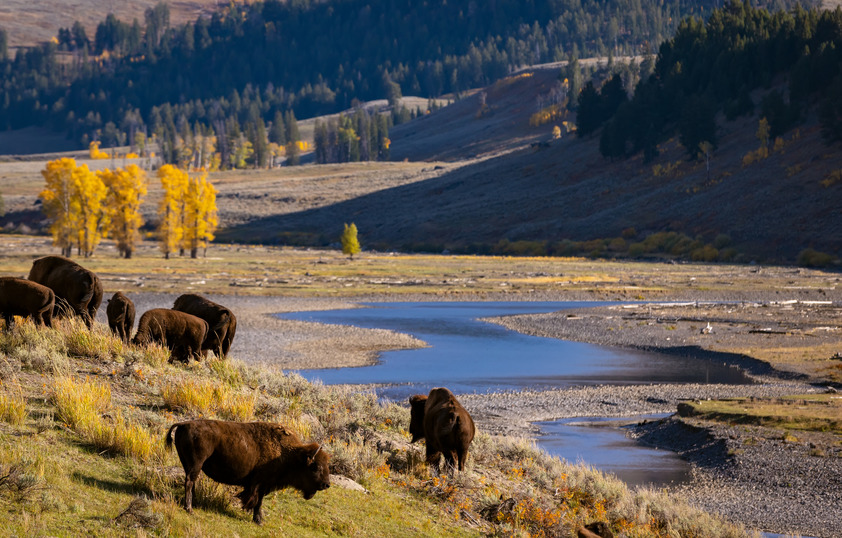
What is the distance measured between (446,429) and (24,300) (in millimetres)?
6853

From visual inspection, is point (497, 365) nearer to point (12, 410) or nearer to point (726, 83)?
point (12, 410)

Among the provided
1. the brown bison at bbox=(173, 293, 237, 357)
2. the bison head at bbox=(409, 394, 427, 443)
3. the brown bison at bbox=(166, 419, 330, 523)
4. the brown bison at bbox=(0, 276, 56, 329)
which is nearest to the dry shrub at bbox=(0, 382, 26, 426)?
the brown bison at bbox=(166, 419, 330, 523)

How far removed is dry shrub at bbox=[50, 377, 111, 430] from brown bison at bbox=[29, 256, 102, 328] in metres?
4.00

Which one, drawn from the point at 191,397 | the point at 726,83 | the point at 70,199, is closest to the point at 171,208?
the point at 70,199

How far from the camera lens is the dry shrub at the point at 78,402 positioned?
9648mm

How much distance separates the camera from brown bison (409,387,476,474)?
11.7 metres

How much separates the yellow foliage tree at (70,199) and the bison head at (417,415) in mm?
71897

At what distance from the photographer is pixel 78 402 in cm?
976

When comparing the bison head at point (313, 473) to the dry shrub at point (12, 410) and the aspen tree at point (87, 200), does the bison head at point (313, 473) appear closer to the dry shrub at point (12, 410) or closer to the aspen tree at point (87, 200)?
the dry shrub at point (12, 410)

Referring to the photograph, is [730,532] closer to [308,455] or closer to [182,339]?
[308,455]

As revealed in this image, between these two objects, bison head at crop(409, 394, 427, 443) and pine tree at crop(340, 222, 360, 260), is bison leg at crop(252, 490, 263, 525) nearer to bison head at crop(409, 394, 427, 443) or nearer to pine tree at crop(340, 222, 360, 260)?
bison head at crop(409, 394, 427, 443)

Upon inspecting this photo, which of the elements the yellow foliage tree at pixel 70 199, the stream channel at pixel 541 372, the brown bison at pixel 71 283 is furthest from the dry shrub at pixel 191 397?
the yellow foliage tree at pixel 70 199

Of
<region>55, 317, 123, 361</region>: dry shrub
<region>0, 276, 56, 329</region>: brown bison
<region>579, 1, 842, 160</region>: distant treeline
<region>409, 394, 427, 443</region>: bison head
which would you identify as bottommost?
<region>409, 394, 427, 443</region>: bison head

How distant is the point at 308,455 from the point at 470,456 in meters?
5.33
